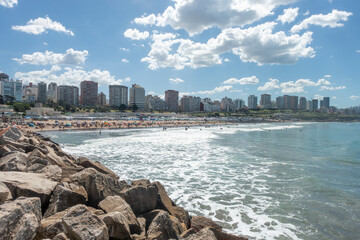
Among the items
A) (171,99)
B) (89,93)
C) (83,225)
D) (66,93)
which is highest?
(89,93)

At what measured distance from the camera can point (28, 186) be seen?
17.3ft

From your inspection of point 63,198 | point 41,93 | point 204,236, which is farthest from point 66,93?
point 204,236

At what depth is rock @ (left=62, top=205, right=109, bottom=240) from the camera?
3490 mm

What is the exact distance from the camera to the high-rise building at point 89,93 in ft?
497

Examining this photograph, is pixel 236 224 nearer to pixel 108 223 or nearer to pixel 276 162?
pixel 108 223

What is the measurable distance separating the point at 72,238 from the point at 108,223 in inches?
26.4

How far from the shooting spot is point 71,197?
17.5 feet

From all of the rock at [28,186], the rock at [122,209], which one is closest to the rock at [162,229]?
the rock at [122,209]

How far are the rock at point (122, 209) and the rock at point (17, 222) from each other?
1513 millimetres

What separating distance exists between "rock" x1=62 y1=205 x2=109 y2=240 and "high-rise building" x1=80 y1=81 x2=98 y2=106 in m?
160

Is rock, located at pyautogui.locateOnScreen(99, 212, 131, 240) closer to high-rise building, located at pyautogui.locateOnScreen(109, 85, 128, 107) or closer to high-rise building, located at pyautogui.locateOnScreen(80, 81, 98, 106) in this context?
high-rise building, located at pyautogui.locateOnScreen(80, 81, 98, 106)

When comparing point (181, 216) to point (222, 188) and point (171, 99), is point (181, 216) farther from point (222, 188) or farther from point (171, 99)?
point (171, 99)

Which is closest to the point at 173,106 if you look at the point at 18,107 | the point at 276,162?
the point at 18,107

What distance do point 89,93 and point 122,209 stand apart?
161058 millimetres
